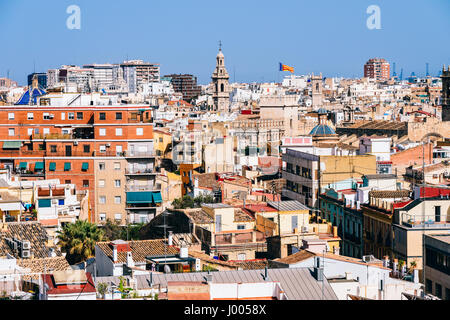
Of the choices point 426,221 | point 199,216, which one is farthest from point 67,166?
point 426,221

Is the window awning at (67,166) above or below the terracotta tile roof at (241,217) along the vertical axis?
above

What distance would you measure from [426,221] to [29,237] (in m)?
3.75

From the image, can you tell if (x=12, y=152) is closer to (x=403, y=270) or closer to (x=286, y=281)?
(x=403, y=270)

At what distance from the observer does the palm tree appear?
31.3ft

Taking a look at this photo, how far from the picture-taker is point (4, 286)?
6121mm

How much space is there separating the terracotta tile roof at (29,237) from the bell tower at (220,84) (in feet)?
86.5

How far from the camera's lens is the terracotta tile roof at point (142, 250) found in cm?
784

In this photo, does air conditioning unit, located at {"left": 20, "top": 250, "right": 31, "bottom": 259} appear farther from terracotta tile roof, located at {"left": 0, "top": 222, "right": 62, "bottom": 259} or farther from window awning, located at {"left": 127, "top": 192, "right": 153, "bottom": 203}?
window awning, located at {"left": 127, "top": 192, "right": 153, "bottom": 203}

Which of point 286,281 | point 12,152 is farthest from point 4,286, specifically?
point 12,152

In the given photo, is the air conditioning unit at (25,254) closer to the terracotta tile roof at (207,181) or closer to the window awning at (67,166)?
the window awning at (67,166)

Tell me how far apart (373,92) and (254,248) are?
57.8 m

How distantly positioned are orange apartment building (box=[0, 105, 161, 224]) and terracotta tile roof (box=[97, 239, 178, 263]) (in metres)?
5.26

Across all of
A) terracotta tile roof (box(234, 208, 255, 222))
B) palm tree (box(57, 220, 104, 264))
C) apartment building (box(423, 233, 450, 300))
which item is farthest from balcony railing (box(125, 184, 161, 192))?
apartment building (box(423, 233, 450, 300))

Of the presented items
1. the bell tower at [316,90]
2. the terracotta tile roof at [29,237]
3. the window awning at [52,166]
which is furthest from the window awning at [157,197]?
the bell tower at [316,90]
